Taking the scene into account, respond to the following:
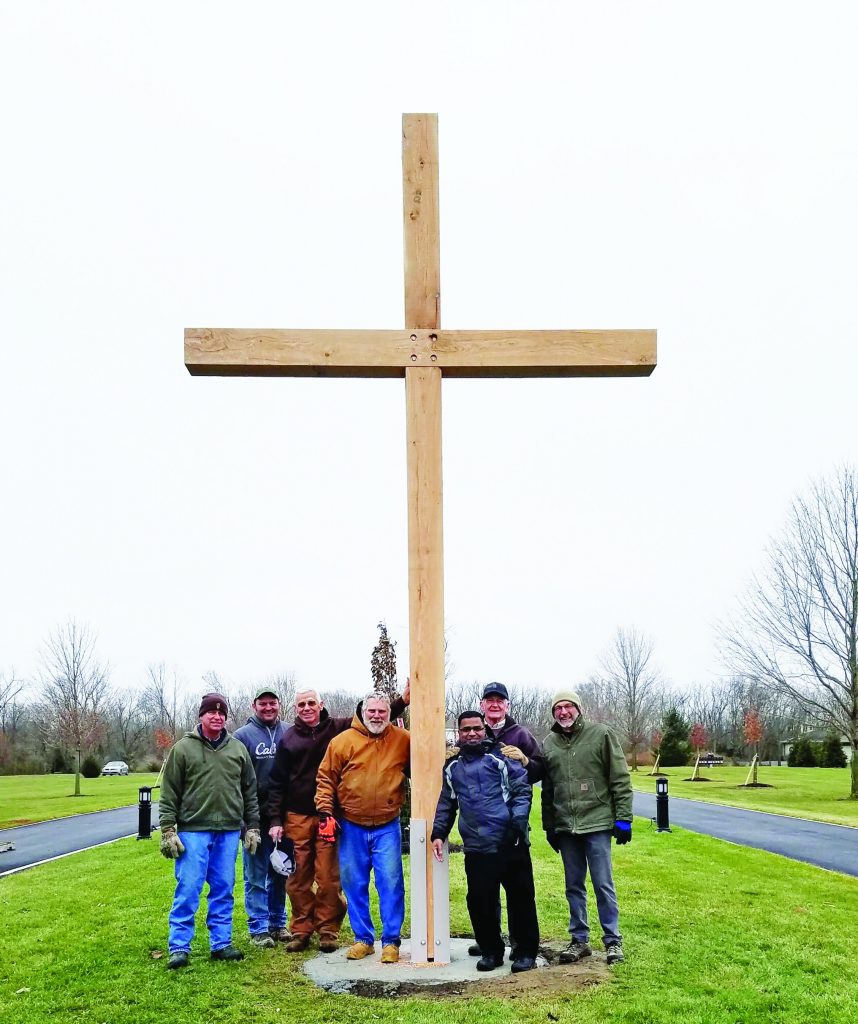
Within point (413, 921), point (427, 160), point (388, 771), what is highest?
point (427, 160)

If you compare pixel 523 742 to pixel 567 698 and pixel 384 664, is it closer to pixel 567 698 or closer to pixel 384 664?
pixel 567 698

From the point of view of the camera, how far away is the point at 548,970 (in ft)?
20.2

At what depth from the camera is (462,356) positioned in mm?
6695

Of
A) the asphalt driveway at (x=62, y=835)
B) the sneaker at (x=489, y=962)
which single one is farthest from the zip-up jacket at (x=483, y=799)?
the asphalt driveway at (x=62, y=835)

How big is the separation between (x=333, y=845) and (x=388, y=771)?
0.90 metres

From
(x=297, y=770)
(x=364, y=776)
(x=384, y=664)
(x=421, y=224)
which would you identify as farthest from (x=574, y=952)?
(x=384, y=664)

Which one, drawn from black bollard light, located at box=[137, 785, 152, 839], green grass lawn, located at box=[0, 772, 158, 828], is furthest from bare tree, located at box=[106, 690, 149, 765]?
black bollard light, located at box=[137, 785, 152, 839]

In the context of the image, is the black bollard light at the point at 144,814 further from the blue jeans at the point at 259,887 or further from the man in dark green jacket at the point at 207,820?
the man in dark green jacket at the point at 207,820

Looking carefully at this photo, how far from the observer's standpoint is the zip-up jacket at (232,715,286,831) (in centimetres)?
745

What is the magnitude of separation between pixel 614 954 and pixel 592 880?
0.51 meters

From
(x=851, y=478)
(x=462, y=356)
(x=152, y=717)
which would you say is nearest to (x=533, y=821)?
(x=462, y=356)

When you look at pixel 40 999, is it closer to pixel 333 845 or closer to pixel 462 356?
pixel 333 845

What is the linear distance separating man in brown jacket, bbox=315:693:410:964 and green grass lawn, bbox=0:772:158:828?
66.2 feet

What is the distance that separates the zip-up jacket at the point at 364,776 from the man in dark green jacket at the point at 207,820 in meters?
0.64
